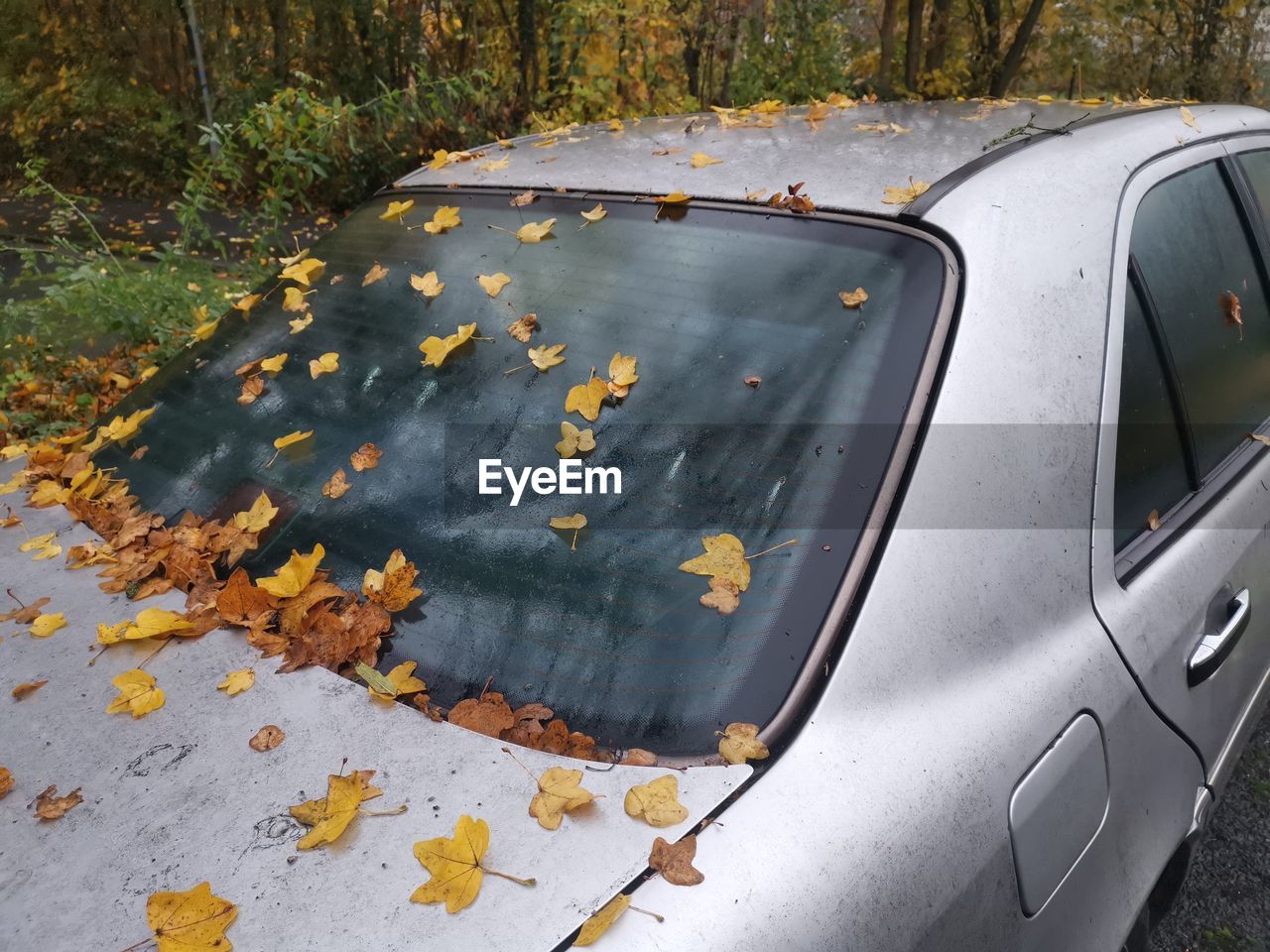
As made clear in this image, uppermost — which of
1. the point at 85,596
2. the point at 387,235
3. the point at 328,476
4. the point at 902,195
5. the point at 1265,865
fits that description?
the point at 902,195

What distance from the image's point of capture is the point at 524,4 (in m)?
6.80

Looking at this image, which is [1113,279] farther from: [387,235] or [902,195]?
[387,235]

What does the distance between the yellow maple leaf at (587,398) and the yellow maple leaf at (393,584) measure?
34cm

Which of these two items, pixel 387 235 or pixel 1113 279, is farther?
pixel 387 235

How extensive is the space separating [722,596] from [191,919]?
2.16 feet

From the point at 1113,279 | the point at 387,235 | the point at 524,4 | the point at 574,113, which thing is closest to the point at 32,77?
the point at 524,4

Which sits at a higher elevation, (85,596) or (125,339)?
(85,596)

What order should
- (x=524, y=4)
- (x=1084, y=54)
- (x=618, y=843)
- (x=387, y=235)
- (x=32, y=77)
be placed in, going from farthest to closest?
(x=32, y=77)
(x=1084, y=54)
(x=524, y=4)
(x=387, y=235)
(x=618, y=843)

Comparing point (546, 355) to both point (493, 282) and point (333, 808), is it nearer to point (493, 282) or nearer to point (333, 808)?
point (493, 282)

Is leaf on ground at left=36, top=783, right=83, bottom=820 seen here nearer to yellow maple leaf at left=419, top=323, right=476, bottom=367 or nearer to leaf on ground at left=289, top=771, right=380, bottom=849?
leaf on ground at left=289, top=771, right=380, bottom=849

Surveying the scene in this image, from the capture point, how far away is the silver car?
0.93 meters

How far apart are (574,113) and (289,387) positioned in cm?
443

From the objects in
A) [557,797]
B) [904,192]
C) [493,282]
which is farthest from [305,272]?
[557,797]

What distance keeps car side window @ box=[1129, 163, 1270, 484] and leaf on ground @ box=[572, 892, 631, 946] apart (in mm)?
1173
